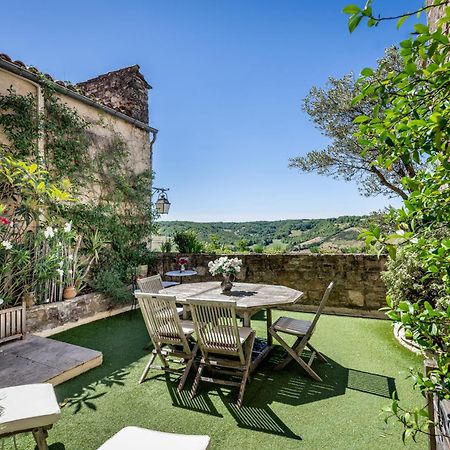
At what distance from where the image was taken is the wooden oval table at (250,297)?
3.53 meters

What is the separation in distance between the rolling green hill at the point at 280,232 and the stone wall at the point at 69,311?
273cm

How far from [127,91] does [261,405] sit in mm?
8144

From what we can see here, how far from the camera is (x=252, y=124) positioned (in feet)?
32.3

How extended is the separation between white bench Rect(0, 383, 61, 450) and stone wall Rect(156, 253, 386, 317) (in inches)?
204

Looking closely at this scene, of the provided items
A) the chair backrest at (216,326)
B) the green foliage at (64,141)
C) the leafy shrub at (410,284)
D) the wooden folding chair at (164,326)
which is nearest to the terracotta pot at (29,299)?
the green foliage at (64,141)

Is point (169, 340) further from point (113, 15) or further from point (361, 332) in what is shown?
point (113, 15)

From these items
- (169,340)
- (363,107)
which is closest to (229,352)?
(169,340)

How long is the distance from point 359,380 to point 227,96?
799cm

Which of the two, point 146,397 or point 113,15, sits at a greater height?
point 113,15

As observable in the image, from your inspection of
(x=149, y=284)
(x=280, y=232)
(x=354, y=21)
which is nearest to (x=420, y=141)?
(x=354, y=21)

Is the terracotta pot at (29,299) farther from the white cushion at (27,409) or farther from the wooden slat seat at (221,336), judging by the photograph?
the wooden slat seat at (221,336)

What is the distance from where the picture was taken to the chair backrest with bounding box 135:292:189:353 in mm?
3139

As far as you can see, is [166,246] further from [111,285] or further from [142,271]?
[111,285]

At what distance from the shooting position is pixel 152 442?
1732 millimetres
